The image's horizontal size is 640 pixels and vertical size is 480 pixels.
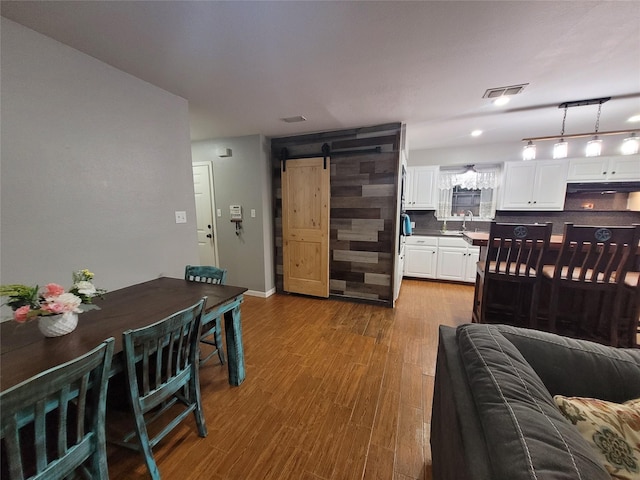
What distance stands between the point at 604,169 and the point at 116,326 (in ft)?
20.3

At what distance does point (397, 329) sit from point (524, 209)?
3259mm

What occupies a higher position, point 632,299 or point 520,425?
point 520,425

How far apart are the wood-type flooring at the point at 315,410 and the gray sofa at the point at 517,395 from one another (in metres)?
0.47

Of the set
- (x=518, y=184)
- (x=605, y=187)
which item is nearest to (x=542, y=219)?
(x=518, y=184)

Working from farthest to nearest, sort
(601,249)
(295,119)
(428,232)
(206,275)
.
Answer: (428,232) < (295,119) < (206,275) < (601,249)

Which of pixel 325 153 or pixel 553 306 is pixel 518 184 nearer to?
pixel 553 306

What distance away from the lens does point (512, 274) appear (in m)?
2.45

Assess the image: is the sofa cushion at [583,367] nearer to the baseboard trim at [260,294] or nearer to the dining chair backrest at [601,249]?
the dining chair backrest at [601,249]

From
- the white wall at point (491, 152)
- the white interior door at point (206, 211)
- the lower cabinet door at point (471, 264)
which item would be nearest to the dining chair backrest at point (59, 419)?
the white interior door at point (206, 211)

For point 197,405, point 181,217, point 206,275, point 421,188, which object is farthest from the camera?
point 421,188

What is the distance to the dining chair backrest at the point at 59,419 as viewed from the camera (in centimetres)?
75

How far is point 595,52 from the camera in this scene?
1702 mm

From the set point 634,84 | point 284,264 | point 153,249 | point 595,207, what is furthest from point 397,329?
point 595,207

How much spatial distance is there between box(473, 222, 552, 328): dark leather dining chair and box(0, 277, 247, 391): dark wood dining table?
2.45 m
